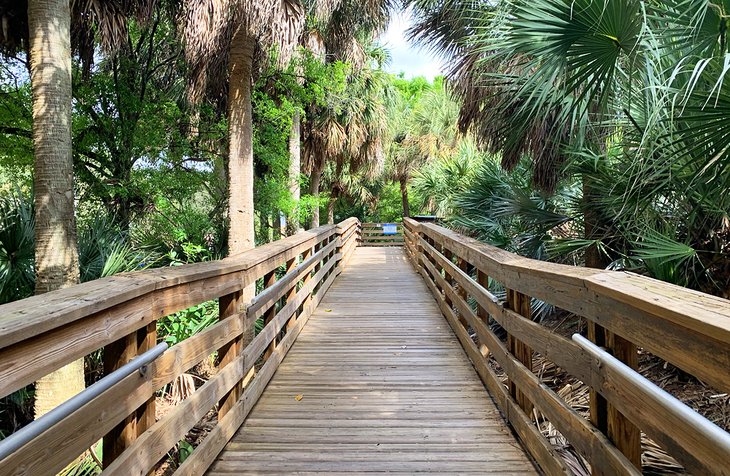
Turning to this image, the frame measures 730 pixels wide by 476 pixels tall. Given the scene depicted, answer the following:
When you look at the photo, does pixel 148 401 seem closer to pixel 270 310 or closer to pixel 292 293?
pixel 270 310

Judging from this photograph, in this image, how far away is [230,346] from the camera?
115 inches

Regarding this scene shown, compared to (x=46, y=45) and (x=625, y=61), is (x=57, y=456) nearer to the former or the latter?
(x=46, y=45)

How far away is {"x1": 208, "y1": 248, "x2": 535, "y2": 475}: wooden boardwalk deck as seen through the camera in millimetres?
2584

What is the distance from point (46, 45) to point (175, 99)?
477cm

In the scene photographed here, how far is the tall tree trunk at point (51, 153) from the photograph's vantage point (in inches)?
179

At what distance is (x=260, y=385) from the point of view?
350 cm

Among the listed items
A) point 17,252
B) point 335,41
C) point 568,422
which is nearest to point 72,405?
point 568,422

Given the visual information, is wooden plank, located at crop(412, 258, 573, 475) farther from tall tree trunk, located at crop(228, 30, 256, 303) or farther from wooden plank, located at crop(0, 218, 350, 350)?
tall tree trunk, located at crop(228, 30, 256, 303)

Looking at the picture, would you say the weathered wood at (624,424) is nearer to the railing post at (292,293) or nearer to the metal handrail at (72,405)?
the metal handrail at (72,405)

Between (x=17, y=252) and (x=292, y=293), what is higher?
(x=17, y=252)

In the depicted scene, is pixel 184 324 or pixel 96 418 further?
pixel 184 324

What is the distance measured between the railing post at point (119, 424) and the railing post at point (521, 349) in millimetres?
2110

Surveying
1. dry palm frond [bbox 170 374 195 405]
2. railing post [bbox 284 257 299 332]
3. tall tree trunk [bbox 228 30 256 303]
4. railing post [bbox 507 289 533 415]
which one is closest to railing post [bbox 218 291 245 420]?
railing post [bbox 284 257 299 332]

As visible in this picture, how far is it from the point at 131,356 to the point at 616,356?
6.08ft
